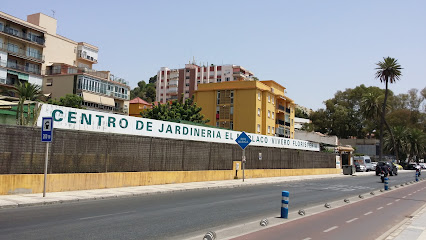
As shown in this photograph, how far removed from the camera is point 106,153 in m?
19.0

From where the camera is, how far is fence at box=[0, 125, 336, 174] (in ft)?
50.0

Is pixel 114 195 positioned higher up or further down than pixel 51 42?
further down

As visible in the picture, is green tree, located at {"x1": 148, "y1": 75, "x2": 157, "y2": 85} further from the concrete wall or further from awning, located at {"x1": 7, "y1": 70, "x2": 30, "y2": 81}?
the concrete wall

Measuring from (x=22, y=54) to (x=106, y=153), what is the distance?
54379mm

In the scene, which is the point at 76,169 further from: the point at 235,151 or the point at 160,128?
the point at 235,151

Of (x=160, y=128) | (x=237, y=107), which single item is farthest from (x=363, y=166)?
(x=160, y=128)

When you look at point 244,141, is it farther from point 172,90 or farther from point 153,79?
point 153,79

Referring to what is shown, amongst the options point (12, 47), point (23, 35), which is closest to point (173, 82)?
point (23, 35)

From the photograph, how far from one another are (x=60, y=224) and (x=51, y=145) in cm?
836

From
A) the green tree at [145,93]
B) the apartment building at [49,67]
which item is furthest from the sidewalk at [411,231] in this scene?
the green tree at [145,93]

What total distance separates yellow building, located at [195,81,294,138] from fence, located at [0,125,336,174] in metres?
35.9

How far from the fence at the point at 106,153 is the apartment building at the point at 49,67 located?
135 feet

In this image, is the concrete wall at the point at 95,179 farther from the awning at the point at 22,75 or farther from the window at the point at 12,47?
the window at the point at 12,47

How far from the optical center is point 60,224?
9.16 metres
